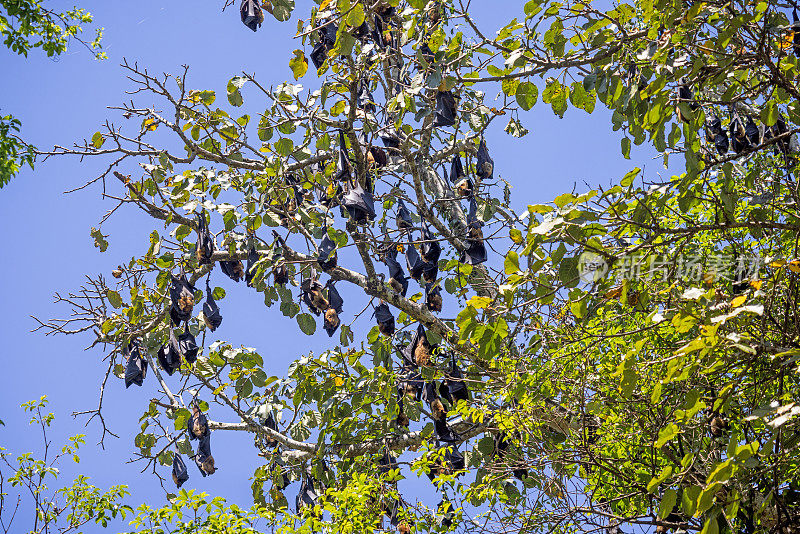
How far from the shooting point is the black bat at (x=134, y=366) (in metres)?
5.61

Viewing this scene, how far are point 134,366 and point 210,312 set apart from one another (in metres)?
0.72

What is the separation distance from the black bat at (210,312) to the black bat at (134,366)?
0.59 meters

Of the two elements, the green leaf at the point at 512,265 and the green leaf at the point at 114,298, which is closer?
the green leaf at the point at 512,265

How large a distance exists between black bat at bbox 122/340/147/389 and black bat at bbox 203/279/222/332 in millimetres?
591

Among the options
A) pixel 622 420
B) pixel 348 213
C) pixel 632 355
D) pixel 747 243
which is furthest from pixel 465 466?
pixel 632 355

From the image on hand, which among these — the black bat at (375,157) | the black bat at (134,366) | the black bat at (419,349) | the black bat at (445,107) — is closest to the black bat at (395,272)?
the black bat at (419,349)

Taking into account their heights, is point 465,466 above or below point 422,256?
below

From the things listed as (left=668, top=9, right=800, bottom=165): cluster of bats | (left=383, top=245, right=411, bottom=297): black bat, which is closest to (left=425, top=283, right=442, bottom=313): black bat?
(left=383, top=245, right=411, bottom=297): black bat

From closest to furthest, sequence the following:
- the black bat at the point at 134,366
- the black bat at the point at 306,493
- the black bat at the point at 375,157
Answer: the black bat at the point at 375,157, the black bat at the point at 134,366, the black bat at the point at 306,493

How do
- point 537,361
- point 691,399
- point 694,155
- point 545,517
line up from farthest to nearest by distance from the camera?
point 545,517
point 537,361
point 694,155
point 691,399

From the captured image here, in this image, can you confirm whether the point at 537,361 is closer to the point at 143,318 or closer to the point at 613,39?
the point at 613,39

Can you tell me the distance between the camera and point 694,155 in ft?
9.84

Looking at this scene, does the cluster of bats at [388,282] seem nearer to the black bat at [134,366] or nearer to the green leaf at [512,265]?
the black bat at [134,366]

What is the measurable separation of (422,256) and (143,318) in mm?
2305
